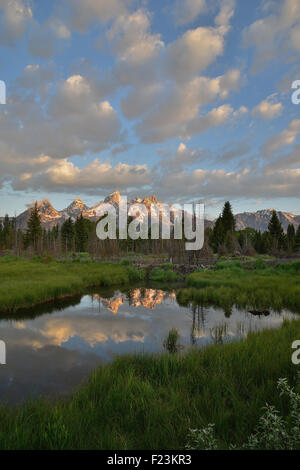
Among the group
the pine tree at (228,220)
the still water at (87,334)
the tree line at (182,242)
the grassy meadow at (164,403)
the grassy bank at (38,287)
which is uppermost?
the pine tree at (228,220)

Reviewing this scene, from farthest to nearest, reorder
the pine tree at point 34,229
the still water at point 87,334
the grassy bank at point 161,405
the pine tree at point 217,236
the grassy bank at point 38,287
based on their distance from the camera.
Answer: the pine tree at point 217,236 → the pine tree at point 34,229 → the grassy bank at point 38,287 → the still water at point 87,334 → the grassy bank at point 161,405

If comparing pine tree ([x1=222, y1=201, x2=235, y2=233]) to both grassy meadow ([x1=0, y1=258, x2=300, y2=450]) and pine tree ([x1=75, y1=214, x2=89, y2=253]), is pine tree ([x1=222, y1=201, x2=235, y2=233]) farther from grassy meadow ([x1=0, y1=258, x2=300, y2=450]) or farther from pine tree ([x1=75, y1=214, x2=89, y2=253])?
grassy meadow ([x1=0, y1=258, x2=300, y2=450])

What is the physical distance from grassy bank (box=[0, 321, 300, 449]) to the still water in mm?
2204

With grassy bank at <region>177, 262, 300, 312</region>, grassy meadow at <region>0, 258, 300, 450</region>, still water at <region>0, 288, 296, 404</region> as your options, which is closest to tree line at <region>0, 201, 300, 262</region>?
grassy bank at <region>177, 262, 300, 312</region>

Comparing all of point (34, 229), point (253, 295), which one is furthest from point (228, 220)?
point (34, 229)

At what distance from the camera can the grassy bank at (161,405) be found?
3.73m

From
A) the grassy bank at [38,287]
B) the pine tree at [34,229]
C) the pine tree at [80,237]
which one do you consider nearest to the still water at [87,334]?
the grassy bank at [38,287]

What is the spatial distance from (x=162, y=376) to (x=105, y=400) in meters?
1.84

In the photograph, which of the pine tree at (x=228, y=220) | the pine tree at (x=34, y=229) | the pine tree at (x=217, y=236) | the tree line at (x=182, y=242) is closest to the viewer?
the tree line at (x=182, y=242)

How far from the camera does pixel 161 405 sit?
465cm

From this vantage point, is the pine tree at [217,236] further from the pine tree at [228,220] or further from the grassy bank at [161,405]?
the grassy bank at [161,405]

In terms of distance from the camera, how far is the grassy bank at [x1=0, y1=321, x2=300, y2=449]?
3732mm

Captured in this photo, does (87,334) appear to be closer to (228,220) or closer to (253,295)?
(253,295)

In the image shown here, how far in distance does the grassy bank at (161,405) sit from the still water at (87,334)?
220cm
